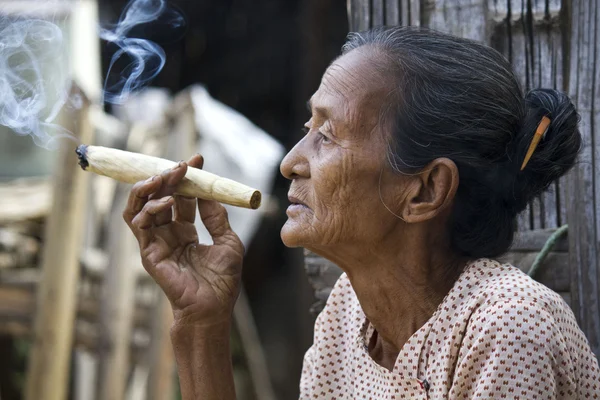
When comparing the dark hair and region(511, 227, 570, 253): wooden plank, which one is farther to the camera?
region(511, 227, 570, 253): wooden plank

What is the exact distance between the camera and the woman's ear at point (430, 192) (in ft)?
6.66

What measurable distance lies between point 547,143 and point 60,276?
3.35 meters

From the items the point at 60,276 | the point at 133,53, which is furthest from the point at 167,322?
the point at 133,53

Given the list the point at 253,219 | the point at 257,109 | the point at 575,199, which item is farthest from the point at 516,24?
the point at 257,109

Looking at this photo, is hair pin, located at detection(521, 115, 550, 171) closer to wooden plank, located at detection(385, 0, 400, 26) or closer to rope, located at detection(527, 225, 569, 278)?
rope, located at detection(527, 225, 569, 278)

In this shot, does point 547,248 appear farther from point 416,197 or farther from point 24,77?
point 24,77

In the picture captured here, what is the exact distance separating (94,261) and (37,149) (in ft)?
3.59

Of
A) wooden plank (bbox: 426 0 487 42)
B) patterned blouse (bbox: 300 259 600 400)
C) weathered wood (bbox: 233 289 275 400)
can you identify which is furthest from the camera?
weathered wood (bbox: 233 289 275 400)

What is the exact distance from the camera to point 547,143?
2.04 metres

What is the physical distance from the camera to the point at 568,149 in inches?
81.3

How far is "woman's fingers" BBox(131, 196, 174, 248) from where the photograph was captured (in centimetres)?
213

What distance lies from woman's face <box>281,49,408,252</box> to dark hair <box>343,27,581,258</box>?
44mm

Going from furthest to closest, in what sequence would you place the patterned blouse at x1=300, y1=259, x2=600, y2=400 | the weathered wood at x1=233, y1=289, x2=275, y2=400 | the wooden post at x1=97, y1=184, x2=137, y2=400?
1. the weathered wood at x1=233, y1=289, x2=275, y2=400
2. the wooden post at x1=97, y1=184, x2=137, y2=400
3. the patterned blouse at x1=300, y1=259, x2=600, y2=400

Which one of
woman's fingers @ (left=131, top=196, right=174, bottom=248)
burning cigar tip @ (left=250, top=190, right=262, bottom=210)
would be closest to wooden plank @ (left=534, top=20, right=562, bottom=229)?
burning cigar tip @ (left=250, top=190, right=262, bottom=210)
